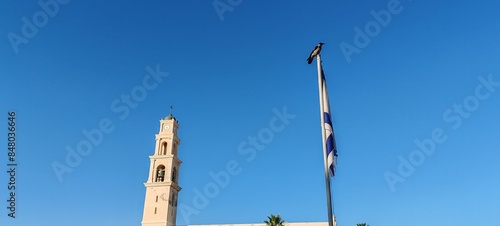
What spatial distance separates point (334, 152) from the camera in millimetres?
13594

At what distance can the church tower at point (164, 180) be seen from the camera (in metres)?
47.0

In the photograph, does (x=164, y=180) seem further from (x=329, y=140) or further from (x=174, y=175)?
(x=329, y=140)

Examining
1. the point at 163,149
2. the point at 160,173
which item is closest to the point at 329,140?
the point at 160,173

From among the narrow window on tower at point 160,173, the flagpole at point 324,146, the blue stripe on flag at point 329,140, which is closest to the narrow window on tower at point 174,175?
the narrow window on tower at point 160,173

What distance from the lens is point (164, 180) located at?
49188 mm

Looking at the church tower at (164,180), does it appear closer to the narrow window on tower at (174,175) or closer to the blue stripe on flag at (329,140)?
the narrow window on tower at (174,175)

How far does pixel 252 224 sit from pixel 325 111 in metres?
43.1

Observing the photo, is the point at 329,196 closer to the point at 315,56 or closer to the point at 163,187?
the point at 315,56

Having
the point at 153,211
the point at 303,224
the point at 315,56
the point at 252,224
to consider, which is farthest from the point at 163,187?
the point at 315,56

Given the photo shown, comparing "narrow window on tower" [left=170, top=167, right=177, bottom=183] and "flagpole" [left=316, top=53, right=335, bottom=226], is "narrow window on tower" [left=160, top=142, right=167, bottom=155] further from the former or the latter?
"flagpole" [left=316, top=53, right=335, bottom=226]

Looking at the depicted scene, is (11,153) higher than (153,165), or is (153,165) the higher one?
(153,165)

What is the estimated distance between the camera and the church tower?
4697 cm

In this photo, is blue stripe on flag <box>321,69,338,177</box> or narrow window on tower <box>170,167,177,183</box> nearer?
blue stripe on flag <box>321,69,338,177</box>

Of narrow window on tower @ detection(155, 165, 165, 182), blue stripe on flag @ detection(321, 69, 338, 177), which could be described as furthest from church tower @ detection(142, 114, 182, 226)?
blue stripe on flag @ detection(321, 69, 338, 177)
